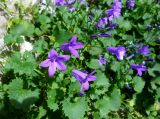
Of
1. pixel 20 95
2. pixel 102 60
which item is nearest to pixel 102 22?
pixel 102 60

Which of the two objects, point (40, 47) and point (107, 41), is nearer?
point (40, 47)

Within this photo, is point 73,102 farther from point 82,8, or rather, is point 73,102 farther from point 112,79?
point 82,8

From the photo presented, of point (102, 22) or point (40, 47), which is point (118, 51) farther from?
point (40, 47)

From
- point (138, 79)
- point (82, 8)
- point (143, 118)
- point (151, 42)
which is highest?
point (82, 8)

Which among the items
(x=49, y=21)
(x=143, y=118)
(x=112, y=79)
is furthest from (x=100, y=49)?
(x=143, y=118)

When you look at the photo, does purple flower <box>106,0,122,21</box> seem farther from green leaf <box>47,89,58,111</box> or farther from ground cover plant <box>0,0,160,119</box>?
green leaf <box>47,89,58,111</box>

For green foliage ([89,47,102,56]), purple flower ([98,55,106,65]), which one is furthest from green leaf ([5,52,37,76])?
purple flower ([98,55,106,65])
